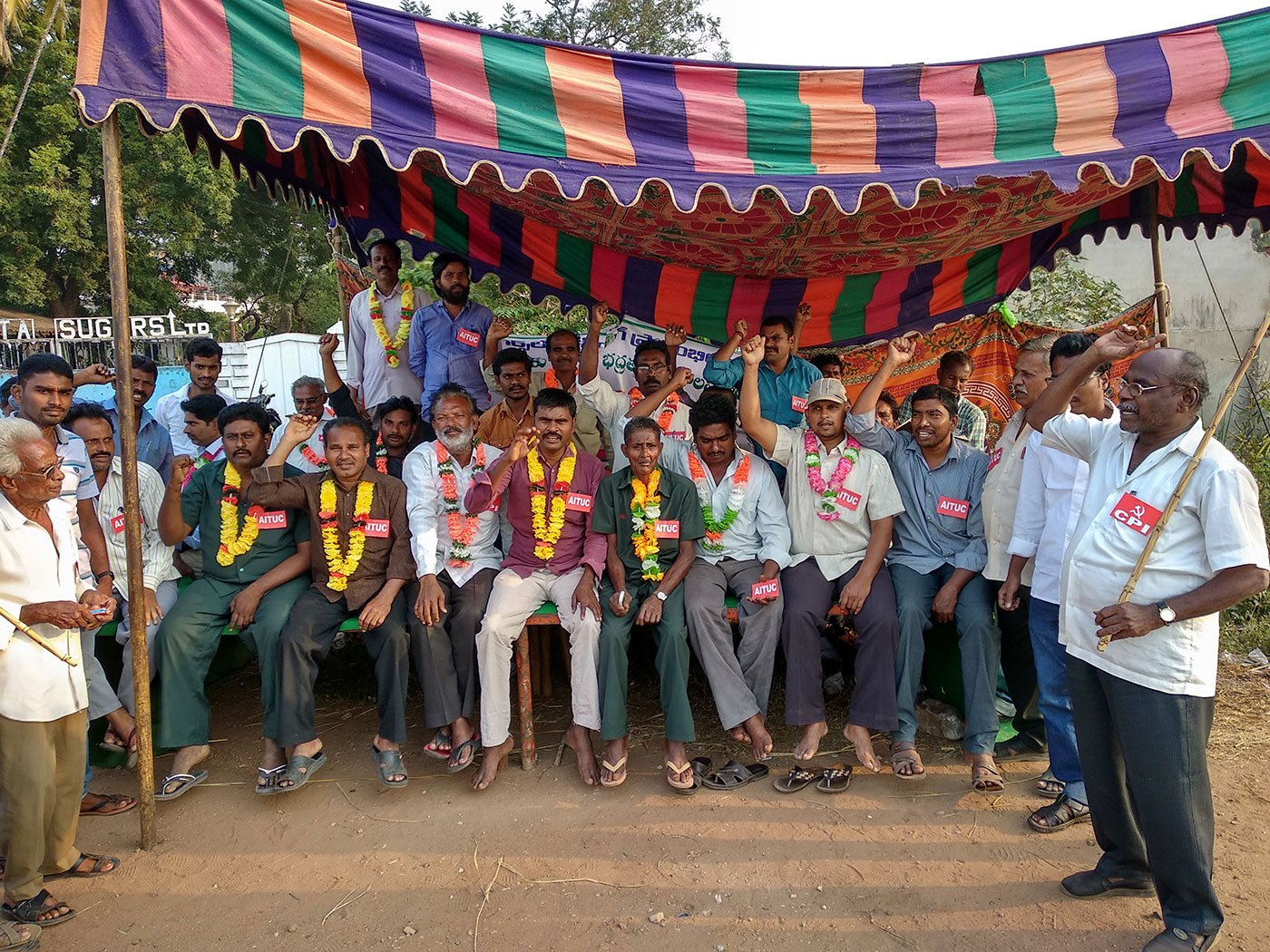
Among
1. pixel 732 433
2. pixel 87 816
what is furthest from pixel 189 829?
pixel 732 433

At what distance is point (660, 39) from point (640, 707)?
1754 cm

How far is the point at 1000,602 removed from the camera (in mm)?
3889

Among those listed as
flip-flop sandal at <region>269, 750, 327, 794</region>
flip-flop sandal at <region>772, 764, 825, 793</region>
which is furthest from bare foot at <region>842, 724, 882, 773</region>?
flip-flop sandal at <region>269, 750, 327, 794</region>

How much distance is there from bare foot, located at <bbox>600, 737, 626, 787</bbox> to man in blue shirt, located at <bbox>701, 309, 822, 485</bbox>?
7.48 ft

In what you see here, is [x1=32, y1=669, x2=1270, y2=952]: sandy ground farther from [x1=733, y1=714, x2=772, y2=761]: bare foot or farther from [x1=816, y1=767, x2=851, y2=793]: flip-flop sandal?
[x1=733, y1=714, x2=772, y2=761]: bare foot

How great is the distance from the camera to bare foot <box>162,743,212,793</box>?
388 centimetres

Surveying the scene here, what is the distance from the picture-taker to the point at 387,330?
18.8ft

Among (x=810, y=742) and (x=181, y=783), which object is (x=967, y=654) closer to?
(x=810, y=742)

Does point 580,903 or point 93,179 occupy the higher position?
point 93,179

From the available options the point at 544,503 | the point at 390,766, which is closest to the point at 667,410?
the point at 544,503

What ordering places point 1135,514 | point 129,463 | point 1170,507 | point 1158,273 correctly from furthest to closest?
point 1158,273
point 129,463
point 1135,514
point 1170,507

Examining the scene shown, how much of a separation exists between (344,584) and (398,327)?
2.24m

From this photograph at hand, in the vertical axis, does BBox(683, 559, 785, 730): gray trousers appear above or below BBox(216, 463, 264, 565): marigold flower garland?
below

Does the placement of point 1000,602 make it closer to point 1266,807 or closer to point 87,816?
point 1266,807
